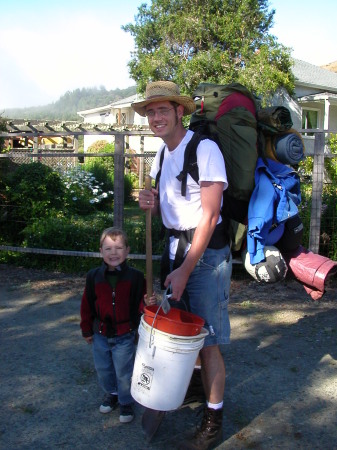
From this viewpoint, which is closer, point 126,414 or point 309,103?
point 126,414

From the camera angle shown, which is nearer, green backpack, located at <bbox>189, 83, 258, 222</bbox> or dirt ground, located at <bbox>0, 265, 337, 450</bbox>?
green backpack, located at <bbox>189, 83, 258, 222</bbox>

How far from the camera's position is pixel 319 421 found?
10.4ft

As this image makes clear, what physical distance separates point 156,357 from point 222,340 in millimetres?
442

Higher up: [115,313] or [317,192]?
[317,192]

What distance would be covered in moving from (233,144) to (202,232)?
58cm

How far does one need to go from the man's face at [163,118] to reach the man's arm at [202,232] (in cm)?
38

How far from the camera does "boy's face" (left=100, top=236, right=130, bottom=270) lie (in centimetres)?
317

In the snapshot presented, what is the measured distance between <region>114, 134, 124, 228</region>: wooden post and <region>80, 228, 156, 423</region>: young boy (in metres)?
2.83

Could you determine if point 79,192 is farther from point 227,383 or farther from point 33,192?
point 227,383

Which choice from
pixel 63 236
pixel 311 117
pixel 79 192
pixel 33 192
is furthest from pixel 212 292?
pixel 311 117

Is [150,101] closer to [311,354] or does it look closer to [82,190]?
[311,354]

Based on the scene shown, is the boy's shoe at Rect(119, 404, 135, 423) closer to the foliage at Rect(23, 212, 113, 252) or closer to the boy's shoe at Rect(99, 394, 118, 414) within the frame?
the boy's shoe at Rect(99, 394, 118, 414)

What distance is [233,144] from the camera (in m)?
2.88

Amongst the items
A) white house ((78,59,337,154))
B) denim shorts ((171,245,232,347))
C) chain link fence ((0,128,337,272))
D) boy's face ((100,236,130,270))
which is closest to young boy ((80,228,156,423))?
boy's face ((100,236,130,270))
